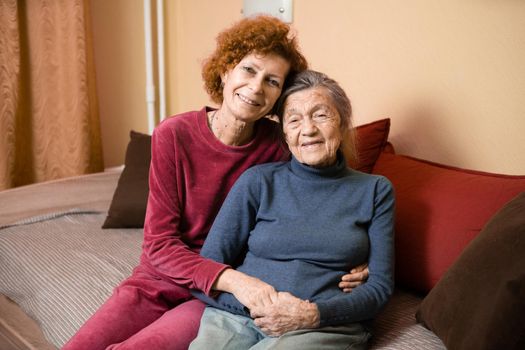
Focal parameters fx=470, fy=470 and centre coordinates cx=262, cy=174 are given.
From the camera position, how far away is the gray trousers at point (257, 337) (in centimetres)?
104

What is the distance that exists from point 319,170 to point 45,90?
187 cm

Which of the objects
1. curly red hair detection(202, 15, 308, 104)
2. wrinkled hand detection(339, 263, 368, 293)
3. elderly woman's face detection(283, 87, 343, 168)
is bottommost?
wrinkled hand detection(339, 263, 368, 293)

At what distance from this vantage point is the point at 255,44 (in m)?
1.28

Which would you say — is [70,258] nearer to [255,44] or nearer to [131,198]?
[131,198]

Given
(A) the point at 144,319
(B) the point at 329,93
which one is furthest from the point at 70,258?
(B) the point at 329,93

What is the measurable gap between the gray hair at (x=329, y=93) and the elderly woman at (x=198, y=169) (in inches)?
1.3

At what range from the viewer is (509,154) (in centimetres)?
155

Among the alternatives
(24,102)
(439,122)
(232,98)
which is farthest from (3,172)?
(439,122)

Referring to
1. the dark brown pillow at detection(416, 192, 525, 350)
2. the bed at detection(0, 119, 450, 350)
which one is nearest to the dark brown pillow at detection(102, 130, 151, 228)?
the bed at detection(0, 119, 450, 350)

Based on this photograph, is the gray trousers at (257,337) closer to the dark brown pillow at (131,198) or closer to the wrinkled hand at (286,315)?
the wrinkled hand at (286,315)

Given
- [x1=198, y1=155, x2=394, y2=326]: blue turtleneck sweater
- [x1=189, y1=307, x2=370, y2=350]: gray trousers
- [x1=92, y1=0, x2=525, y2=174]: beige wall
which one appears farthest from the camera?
[x1=92, y1=0, x2=525, y2=174]: beige wall

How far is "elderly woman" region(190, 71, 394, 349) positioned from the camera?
1072mm

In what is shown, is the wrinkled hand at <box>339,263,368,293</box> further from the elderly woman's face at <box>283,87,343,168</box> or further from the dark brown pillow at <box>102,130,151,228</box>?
the dark brown pillow at <box>102,130,151,228</box>

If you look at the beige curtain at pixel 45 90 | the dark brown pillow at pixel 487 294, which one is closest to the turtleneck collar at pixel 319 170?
the dark brown pillow at pixel 487 294
